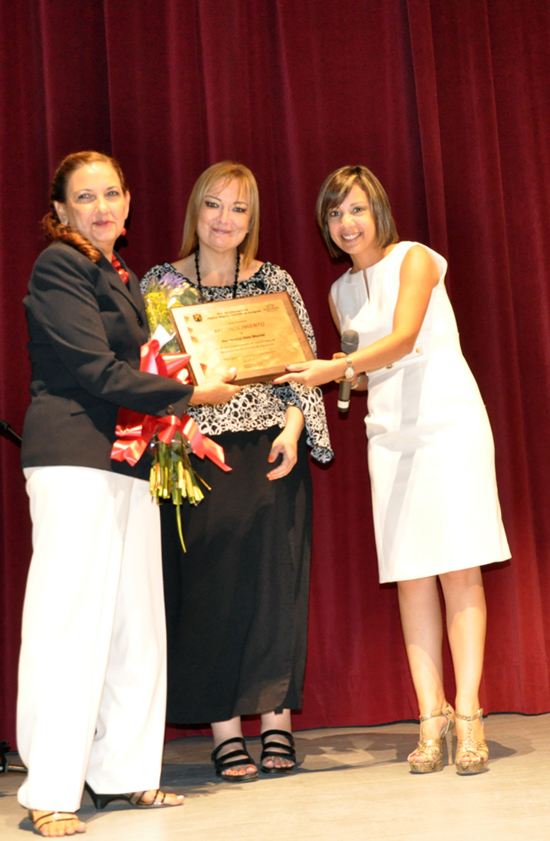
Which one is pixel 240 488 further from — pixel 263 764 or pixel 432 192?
pixel 432 192

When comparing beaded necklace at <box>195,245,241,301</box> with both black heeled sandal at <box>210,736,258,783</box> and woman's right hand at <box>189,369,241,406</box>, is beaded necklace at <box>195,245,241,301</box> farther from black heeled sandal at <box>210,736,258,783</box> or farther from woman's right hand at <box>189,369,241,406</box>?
black heeled sandal at <box>210,736,258,783</box>

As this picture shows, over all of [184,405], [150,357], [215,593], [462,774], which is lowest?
[462,774]

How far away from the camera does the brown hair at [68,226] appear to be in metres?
2.27

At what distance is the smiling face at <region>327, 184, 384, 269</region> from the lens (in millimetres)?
2811

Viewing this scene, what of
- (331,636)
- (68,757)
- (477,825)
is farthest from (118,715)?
(331,636)

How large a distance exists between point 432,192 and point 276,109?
720 millimetres

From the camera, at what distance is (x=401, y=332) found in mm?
2605

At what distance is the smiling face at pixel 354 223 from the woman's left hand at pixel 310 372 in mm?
534

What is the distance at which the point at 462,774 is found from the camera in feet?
7.93

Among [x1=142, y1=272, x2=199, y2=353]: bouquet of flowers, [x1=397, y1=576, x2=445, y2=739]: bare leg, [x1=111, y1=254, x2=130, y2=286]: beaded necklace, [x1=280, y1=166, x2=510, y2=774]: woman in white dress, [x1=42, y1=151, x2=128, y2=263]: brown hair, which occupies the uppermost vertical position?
[x1=42, y1=151, x2=128, y2=263]: brown hair

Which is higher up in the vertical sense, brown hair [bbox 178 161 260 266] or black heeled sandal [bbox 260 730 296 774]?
brown hair [bbox 178 161 260 266]

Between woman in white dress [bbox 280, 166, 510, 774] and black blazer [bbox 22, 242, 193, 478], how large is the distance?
0.49 meters

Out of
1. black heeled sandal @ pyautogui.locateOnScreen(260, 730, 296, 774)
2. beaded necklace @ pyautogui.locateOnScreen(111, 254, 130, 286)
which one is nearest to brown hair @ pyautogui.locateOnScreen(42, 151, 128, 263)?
beaded necklace @ pyautogui.locateOnScreen(111, 254, 130, 286)

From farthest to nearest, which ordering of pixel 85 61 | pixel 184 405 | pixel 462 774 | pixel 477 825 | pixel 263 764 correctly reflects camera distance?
pixel 85 61 → pixel 263 764 → pixel 462 774 → pixel 184 405 → pixel 477 825
